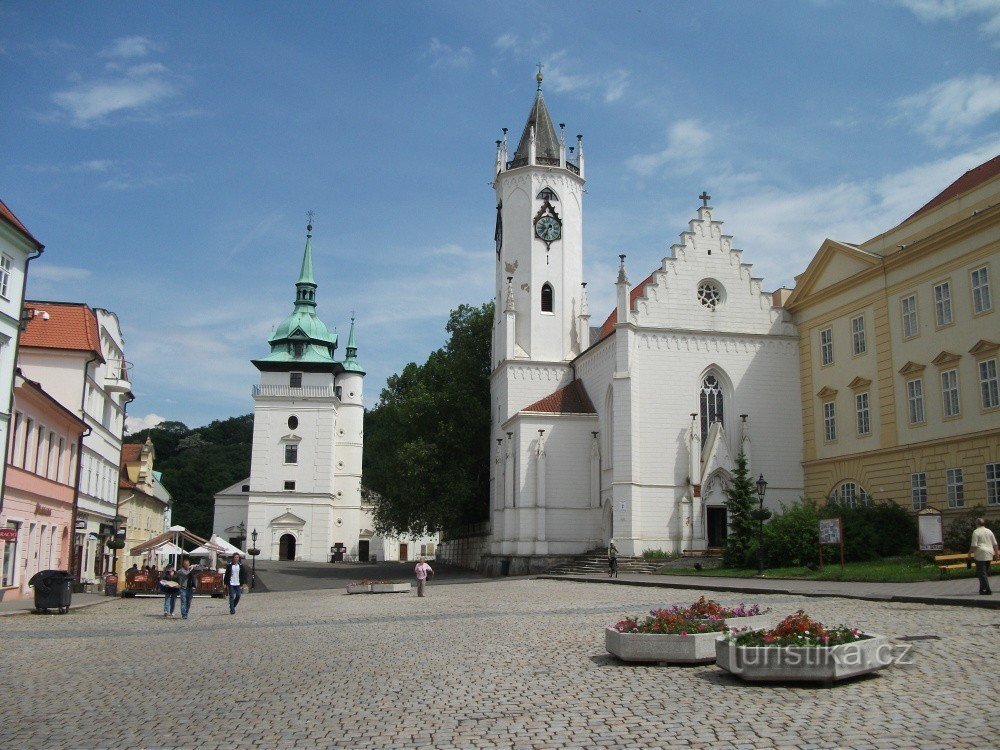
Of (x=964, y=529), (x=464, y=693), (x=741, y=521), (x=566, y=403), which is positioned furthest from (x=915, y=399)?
(x=464, y=693)

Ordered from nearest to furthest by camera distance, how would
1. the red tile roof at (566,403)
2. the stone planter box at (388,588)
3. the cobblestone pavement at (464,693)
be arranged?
the cobblestone pavement at (464,693) → the stone planter box at (388,588) → the red tile roof at (566,403)

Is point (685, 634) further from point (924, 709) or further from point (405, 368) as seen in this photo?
point (405, 368)

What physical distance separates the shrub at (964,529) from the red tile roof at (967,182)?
1104cm

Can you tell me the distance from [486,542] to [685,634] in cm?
4136

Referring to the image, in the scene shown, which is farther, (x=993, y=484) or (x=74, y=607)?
(x=993, y=484)

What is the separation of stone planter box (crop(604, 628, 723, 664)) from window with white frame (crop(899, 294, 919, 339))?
86.5ft

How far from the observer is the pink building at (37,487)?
2977 centimetres

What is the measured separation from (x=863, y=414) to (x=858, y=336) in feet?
10.5

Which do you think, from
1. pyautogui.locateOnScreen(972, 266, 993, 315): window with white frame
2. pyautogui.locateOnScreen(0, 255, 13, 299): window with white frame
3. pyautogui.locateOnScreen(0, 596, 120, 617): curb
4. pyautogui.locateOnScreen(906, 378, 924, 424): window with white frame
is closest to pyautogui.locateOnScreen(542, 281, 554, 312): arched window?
pyautogui.locateOnScreen(906, 378, 924, 424): window with white frame

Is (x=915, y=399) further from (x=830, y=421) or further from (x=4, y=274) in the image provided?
(x=4, y=274)

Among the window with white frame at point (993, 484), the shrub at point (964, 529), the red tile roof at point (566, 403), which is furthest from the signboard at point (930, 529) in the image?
the red tile roof at point (566, 403)

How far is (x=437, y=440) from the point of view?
53.6 metres

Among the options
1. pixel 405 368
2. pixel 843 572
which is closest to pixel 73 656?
pixel 843 572

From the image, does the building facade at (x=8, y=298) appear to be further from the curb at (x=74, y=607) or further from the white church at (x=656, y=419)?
the white church at (x=656, y=419)
